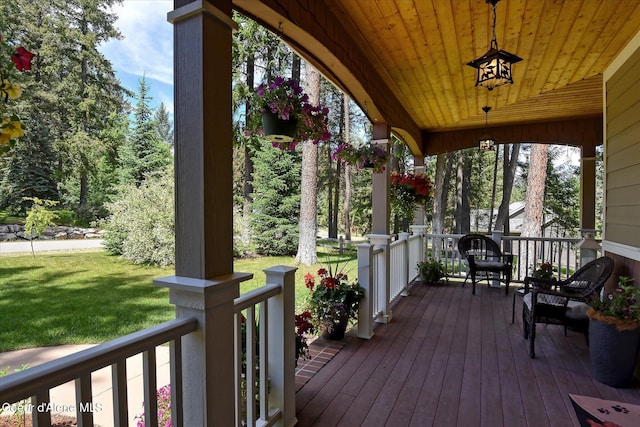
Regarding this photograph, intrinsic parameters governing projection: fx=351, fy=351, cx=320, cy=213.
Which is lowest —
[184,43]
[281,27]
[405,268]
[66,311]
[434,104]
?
[66,311]

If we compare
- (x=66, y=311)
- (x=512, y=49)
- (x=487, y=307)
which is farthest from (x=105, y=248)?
(x=512, y=49)

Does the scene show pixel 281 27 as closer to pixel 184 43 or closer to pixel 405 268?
pixel 184 43

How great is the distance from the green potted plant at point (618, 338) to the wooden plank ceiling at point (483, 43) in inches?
81.3

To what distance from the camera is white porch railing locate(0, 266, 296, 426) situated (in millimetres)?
905

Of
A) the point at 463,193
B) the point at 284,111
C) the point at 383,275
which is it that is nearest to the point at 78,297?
the point at 383,275

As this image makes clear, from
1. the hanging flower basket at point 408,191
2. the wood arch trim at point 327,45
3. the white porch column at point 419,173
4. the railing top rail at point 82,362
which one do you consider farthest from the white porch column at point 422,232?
the railing top rail at point 82,362

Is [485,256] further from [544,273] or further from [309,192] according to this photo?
[309,192]

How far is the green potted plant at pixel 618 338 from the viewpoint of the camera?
2445 mm

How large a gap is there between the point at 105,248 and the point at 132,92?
29.5ft

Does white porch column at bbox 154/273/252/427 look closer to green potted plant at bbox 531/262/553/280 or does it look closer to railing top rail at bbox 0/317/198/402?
railing top rail at bbox 0/317/198/402

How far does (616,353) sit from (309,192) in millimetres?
7668

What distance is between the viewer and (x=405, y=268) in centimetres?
514

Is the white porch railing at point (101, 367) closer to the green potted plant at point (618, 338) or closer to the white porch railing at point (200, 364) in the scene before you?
the white porch railing at point (200, 364)

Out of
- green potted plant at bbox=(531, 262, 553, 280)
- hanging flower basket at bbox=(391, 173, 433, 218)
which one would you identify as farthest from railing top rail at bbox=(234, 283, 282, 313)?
A: green potted plant at bbox=(531, 262, 553, 280)
